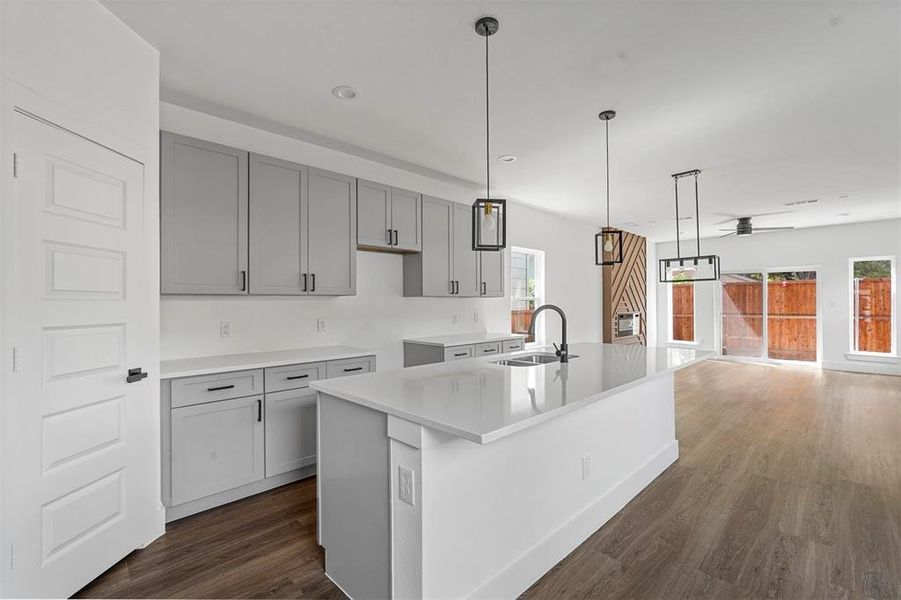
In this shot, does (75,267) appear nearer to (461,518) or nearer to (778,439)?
(461,518)

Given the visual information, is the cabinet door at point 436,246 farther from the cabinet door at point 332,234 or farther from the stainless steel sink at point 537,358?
the stainless steel sink at point 537,358

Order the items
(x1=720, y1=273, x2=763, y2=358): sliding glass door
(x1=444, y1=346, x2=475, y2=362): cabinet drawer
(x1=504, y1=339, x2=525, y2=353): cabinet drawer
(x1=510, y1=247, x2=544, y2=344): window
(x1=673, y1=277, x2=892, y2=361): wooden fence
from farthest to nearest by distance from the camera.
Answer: (x1=720, y1=273, x2=763, y2=358): sliding glass door < (x1=673, y1=277, x2=892, y2=361): wooden fence < (x1=510, y1=247, x2=544, y2=344): window < (x1=504, y1=339, x2=525, y2=353): cabinet drawer < (x1=444, y1=346, x2=475, y2=362): cabinet drawer

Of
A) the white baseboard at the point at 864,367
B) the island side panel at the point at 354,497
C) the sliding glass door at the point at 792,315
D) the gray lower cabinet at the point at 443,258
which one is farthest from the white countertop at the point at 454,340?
the white baseboard at the point at 864,367

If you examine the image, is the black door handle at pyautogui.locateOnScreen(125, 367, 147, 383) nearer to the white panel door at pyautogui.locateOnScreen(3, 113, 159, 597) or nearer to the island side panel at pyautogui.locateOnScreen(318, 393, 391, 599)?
the white panel door at pyautogui.locateOnScreen(3, 113, 159, 597)

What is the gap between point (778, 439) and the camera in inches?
156

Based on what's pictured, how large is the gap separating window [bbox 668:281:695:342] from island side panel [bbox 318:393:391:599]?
919 cm

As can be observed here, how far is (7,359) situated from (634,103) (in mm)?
3558

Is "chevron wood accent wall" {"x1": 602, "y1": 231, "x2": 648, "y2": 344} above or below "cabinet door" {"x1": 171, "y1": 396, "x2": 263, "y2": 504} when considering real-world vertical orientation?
above

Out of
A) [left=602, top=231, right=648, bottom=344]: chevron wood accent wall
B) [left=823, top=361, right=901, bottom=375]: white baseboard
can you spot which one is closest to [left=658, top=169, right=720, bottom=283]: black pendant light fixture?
[left=602, top=231, right=648, bottom=344]: chevron wood accent wall

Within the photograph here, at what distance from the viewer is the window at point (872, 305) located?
720 centimetres

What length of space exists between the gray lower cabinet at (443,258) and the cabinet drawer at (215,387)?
187cm

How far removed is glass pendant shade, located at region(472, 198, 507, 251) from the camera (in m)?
2.23

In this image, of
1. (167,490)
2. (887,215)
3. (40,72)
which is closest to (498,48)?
(40,72)

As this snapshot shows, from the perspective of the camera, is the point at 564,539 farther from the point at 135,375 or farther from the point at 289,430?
the point at 135,375
